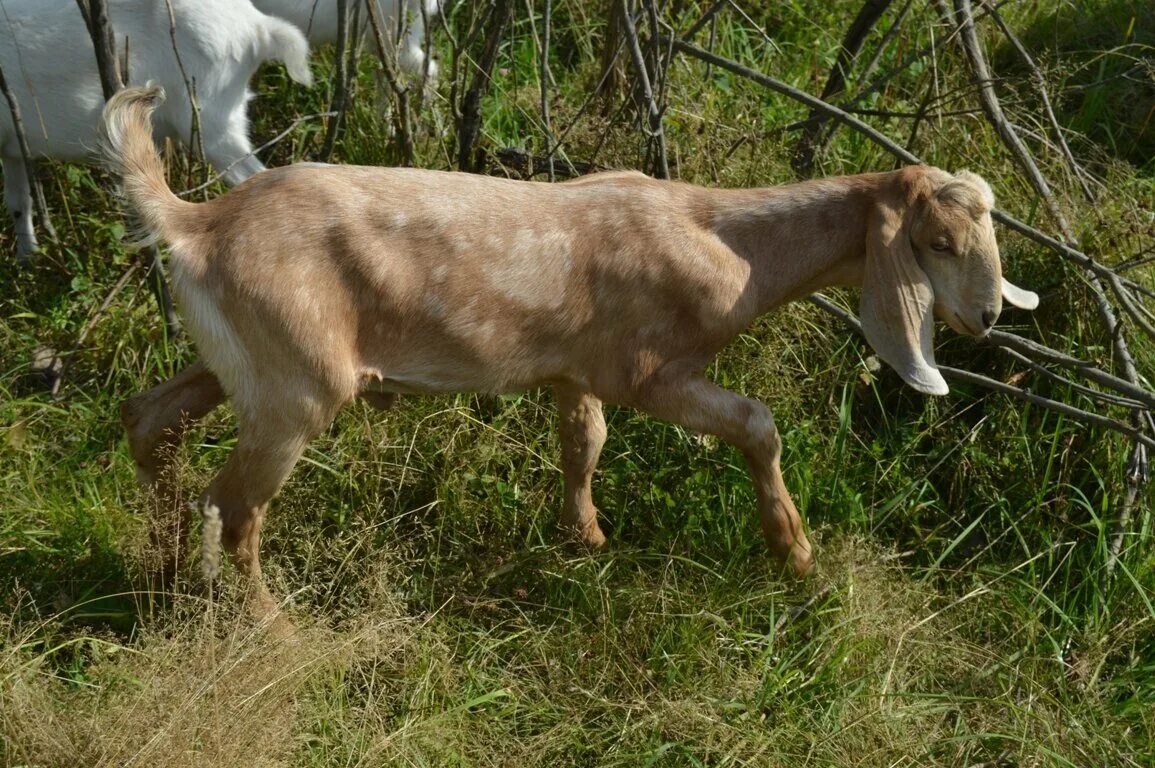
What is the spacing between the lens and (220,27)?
4531 mm

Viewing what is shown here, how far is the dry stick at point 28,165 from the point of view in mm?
4207

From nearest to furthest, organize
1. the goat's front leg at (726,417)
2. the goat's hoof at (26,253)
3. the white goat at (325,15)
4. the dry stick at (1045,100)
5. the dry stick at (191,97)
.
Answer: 1. the goat's front leg at (726,417)
2. the dry stick at (191,97)
3. the dry stick at (1045,100)
4. the goat's hoof at (26,253)
5. the white goat at (325,15)

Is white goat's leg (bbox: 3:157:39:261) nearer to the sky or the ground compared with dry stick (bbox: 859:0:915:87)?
nearer to the ground

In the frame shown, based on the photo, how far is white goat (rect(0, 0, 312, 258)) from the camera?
450 cm

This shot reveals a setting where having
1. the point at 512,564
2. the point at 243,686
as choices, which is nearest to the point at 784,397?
the point at 512,564

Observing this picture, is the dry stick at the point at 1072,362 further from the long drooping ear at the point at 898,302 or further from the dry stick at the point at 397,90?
the dry stick at the point at 397,90

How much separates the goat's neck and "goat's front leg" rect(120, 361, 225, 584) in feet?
4.82

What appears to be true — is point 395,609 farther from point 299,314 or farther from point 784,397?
point 784,397

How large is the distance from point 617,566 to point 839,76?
90.6 inches

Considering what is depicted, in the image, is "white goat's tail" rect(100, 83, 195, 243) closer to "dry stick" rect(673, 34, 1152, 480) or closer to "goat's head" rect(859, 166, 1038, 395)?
"goat's head" rect(859, 166, 1038, 395)

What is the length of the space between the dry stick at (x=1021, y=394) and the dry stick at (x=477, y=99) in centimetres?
135

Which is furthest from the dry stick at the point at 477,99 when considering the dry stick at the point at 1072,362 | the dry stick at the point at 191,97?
the dry stick at the point at 1072,362

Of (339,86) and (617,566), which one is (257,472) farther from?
(339,86)

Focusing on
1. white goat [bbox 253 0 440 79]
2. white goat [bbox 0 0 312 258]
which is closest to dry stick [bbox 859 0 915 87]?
white goat [bbox 253 0 440 79]
